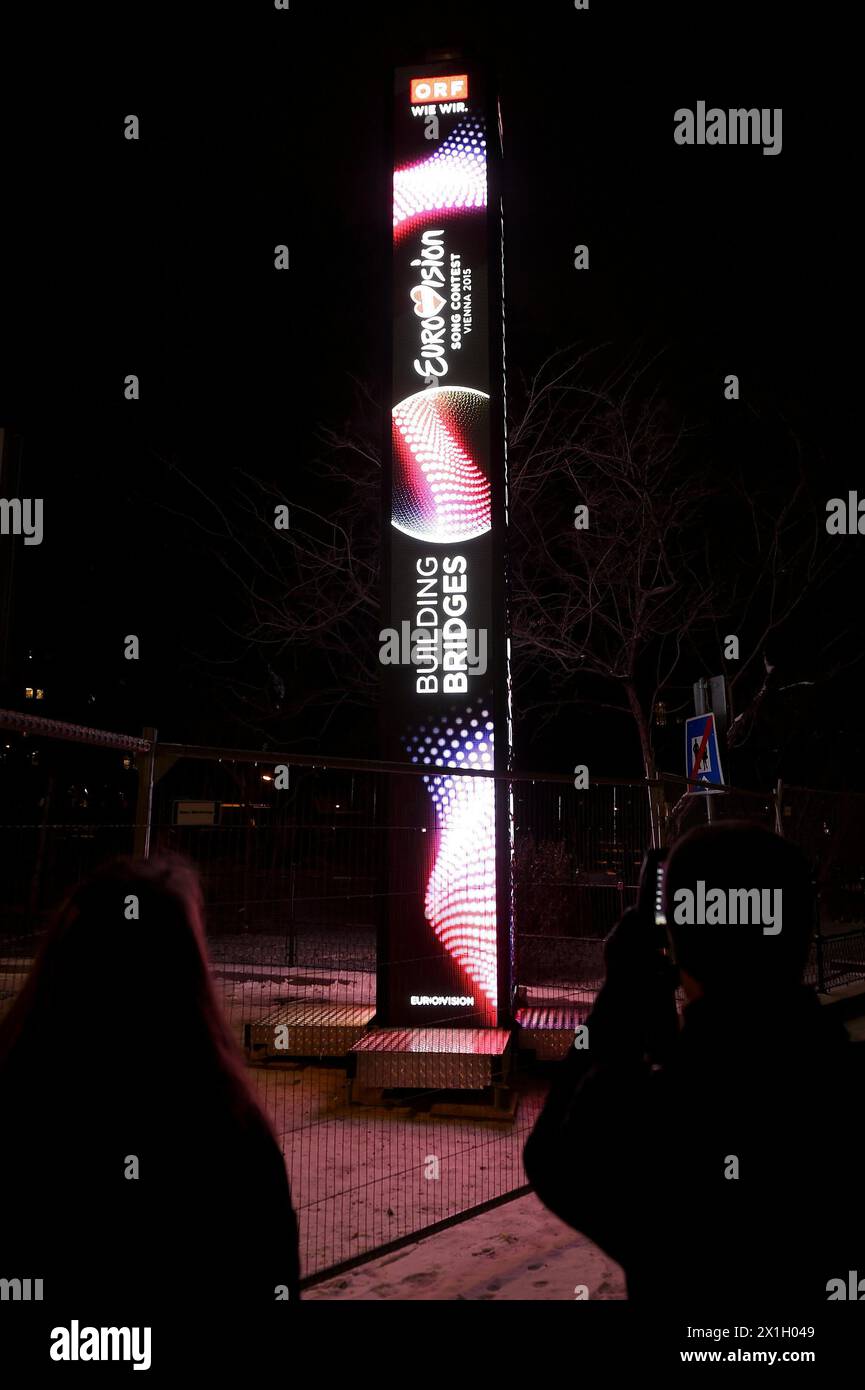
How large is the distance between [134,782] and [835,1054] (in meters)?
2.96

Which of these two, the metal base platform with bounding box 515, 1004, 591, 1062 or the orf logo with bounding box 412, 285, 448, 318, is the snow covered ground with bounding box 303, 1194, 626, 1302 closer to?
the metal base platform with bounding box 515, 1004, 591, 1062

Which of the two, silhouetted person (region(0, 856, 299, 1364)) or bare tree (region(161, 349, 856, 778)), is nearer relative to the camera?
silhouetted person (region(0, 856, 299, 1364))

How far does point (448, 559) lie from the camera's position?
7590 mm

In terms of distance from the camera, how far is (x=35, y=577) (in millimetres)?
19391

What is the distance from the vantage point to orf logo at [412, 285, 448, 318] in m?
7.87

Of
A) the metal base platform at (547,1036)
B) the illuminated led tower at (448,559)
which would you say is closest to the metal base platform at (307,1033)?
the illuminated led tower at (448,559)

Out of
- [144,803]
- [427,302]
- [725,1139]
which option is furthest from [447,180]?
[725,1139]

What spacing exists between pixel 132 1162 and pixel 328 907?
3.28m

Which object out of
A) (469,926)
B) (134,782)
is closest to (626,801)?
(469,926)

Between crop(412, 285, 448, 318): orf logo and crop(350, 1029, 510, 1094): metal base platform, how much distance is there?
595cm

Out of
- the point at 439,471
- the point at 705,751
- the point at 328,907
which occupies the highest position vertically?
the point at 439,471

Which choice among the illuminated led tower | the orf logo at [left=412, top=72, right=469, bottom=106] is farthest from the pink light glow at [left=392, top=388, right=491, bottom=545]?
the orf logo at [left=412, top=72, right=469, bottom=106]

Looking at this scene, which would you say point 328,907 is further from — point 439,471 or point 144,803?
point 439,471
